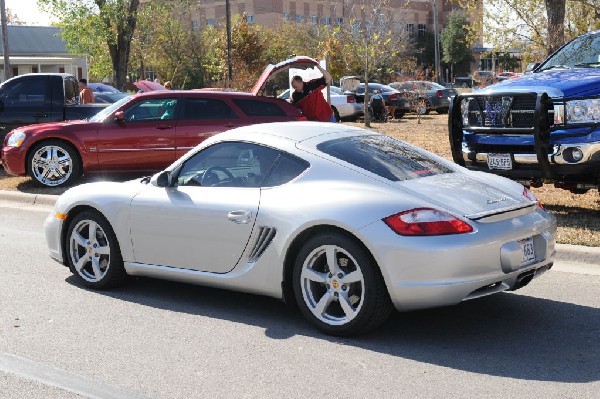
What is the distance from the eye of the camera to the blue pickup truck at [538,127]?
8648 millimetres

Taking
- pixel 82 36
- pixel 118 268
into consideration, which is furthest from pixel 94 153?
pixel 82 36

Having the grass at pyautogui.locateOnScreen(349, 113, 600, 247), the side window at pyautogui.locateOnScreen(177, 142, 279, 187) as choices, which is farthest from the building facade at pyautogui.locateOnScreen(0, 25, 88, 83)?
the side window at pyautogui.locateOnScreen(177, 142, 279, 187)

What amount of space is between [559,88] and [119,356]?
224 inches

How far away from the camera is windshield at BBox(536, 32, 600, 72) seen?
33.1 ft

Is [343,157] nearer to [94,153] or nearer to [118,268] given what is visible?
[118,268]

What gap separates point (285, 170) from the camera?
5.99 meters

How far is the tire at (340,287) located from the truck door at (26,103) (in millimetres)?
11405

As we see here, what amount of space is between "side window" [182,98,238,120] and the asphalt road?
21.2ft

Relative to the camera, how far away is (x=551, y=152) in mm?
8812

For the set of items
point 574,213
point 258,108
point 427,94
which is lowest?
point 574,213

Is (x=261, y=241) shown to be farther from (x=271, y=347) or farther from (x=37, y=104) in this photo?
(x=37, y=104)

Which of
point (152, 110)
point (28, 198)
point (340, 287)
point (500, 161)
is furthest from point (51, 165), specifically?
point (340, 287)

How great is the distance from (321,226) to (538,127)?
157 inches

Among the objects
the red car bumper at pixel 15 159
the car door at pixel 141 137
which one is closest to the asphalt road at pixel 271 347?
the car door at pixel 141 137
